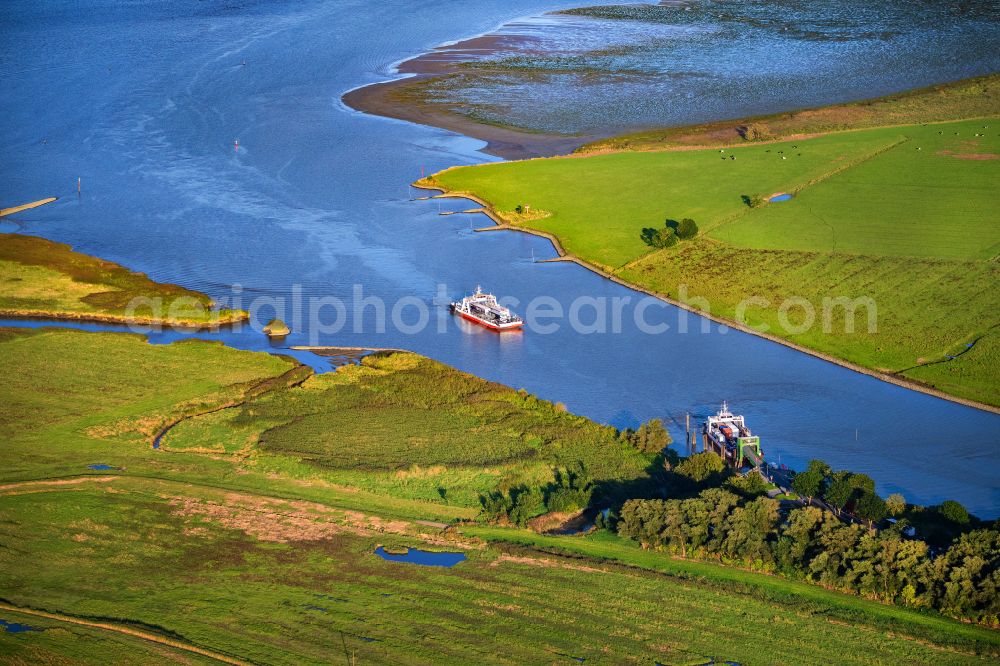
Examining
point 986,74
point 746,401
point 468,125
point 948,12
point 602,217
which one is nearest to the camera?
point 746,401

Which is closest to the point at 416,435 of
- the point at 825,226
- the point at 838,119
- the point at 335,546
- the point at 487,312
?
the point at 335,546

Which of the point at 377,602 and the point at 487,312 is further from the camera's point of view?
the point at 487,312

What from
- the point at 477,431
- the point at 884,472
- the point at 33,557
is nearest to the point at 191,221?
the point at 477,431

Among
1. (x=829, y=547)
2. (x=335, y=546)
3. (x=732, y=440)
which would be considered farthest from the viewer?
(x=732, y=440)

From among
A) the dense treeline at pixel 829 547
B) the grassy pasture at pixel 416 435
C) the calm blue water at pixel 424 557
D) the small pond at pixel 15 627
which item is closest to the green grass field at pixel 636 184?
the grassy pasture at pixel 416 435

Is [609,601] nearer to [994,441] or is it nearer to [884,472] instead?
[884,472]

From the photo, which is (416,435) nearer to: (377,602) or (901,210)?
(377,602)

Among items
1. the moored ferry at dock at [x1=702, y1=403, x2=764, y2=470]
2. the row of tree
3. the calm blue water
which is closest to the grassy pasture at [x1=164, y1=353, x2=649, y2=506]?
the moored ferry at dock at [x1=702, y1=403, x2=764, y2=470]
